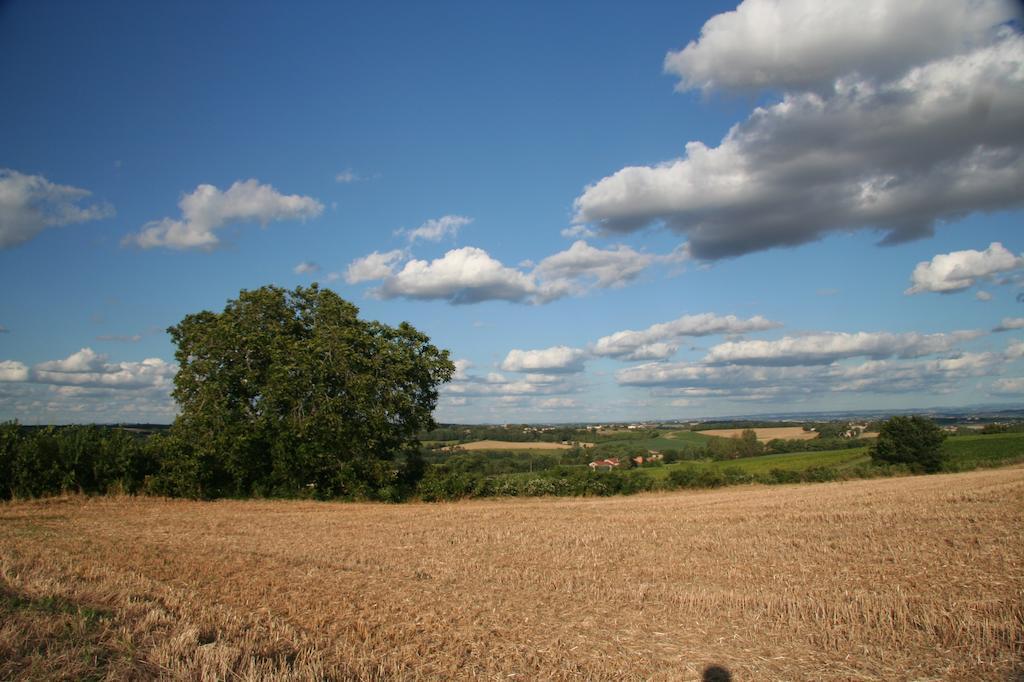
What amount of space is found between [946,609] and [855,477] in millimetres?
42346

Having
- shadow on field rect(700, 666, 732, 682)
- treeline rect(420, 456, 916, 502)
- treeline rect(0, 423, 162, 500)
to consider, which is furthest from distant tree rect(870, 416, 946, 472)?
treeline rect(0, 423, 162, 500)

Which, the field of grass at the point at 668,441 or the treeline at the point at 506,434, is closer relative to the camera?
the field of grass at the point at 668,441

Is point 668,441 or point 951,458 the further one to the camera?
point 668,441

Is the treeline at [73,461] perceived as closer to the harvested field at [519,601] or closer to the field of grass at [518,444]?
the harvested field at [519,601]

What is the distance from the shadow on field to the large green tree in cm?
2516

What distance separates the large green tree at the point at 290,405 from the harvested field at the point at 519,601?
11.4 m

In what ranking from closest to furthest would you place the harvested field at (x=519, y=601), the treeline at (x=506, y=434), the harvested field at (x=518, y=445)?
the harvested field at (x=519, y=601), the harvested field at (x=518, y=445), the treeline at (x=506, y=434)

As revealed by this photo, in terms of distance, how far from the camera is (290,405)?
31969mm

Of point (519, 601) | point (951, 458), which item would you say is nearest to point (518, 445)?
point (951, 458)

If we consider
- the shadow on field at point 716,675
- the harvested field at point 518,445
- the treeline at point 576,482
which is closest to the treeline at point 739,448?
the harvested field at point 518,445

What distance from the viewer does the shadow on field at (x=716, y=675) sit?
7.20 metres

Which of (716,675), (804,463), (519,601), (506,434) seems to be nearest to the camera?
(716,675)

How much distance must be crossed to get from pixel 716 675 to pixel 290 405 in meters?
28.4

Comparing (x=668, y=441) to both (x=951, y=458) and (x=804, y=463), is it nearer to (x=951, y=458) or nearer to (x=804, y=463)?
(x=804, y=463)
